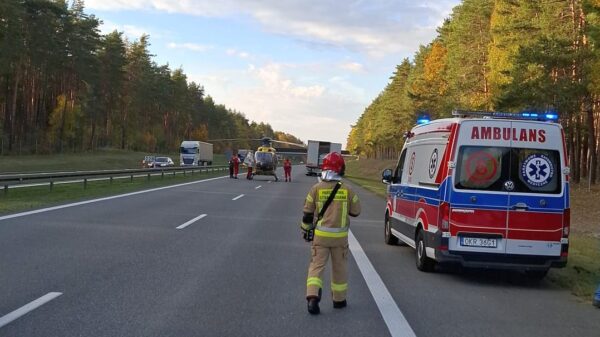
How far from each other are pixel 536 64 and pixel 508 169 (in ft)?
70.7

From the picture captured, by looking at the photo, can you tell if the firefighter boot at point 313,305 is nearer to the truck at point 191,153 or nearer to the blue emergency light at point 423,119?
the blue emergency light at point 423,119

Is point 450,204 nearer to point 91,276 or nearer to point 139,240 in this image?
point 91,276

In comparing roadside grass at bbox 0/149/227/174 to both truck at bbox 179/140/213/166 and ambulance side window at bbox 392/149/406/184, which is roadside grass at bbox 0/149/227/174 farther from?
ambulance side window at bbox 392/149/406/184

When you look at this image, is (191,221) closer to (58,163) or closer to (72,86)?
(58,163)

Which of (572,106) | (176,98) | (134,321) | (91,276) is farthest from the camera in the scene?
(176,98)

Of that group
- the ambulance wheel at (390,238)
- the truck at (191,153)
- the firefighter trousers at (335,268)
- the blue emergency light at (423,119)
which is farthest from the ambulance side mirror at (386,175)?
the truck at (191,153)

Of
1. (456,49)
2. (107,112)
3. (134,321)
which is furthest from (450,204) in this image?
(107,112)

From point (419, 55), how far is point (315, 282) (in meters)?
73.7

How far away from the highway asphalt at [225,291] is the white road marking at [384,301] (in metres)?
0.02

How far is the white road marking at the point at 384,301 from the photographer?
5479 millimetres

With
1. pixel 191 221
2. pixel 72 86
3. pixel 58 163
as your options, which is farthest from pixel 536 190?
pixel 72 86

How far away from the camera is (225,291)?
268 inches

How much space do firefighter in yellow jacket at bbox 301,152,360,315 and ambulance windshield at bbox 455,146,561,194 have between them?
7.64 feet

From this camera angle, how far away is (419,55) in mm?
76438
